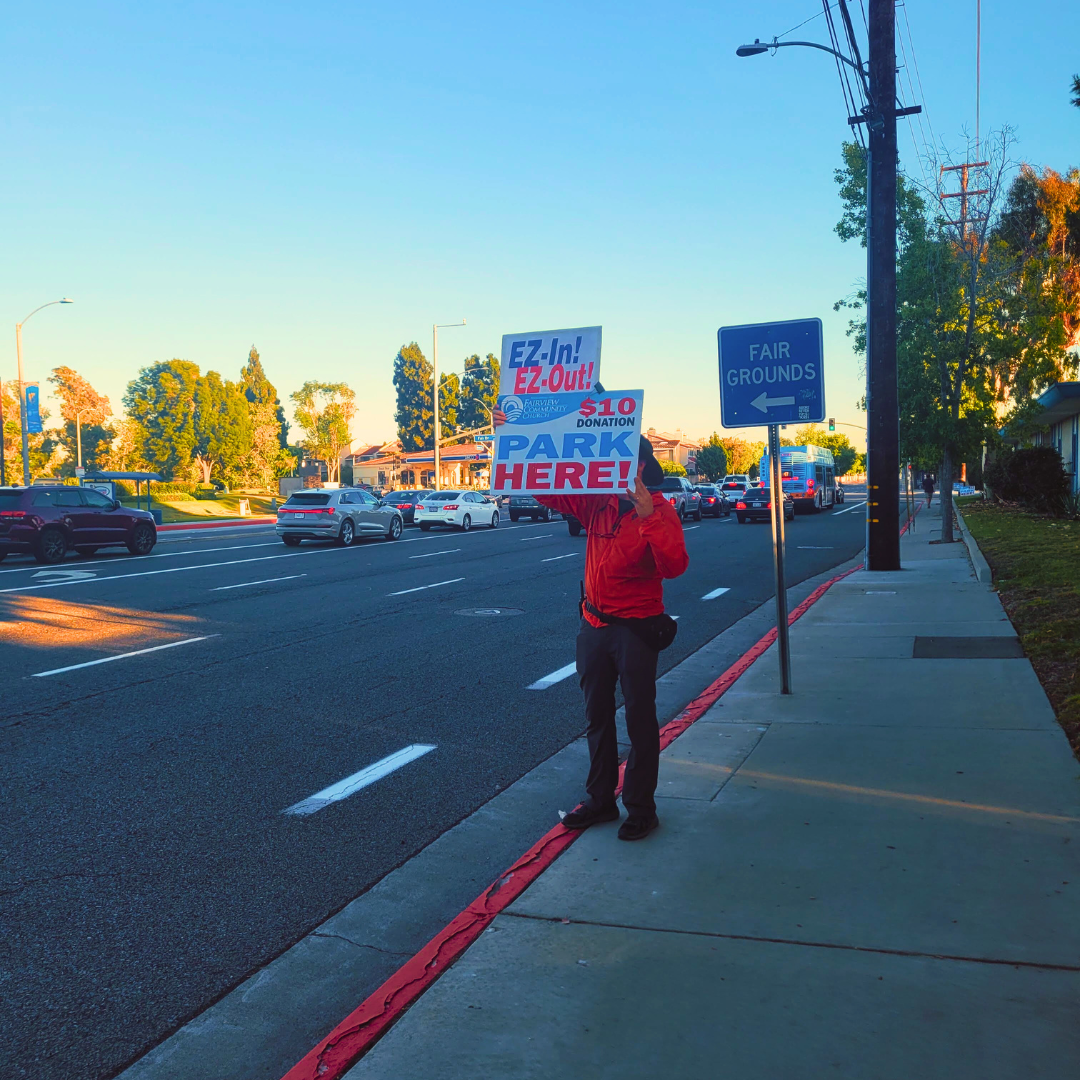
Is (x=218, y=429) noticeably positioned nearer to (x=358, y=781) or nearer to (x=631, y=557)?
(x=358, y=781)

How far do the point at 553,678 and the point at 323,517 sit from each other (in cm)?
1903

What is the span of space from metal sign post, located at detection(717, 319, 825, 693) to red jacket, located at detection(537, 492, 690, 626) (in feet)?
9.78

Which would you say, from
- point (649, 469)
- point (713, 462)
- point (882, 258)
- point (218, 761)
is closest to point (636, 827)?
point (649, 469)

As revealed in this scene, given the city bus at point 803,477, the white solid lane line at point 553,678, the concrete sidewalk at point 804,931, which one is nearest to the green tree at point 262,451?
the city bus at point 803,477

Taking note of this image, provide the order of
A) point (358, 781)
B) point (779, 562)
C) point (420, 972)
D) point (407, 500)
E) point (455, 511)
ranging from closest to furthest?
point (420, 972)
point (358, 781)
point (779, 562)
point (455, 511)
point (407, 500)

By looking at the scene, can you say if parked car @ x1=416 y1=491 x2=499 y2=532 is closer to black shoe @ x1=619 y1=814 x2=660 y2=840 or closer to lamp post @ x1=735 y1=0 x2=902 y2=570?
lamp post @ x1=735 y1=0 x2=902 y2=570

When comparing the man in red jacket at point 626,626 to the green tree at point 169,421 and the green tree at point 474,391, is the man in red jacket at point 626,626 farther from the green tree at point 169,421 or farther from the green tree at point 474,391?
the green tree at point 474,391

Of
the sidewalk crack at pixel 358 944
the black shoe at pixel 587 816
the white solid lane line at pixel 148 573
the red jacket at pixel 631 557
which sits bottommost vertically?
the sidewalk crack at pixel 358 944

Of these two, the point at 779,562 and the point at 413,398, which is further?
the point at 413,398

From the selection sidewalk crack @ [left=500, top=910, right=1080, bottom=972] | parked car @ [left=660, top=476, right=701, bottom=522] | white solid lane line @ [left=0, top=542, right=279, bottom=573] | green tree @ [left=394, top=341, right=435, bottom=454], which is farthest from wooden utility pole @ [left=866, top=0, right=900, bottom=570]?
green tree @ [left=394, top=341, right=435, bottom=454]

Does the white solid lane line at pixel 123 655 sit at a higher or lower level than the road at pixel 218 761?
higher

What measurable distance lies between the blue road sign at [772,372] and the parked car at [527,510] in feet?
105

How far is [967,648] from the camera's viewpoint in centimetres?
923

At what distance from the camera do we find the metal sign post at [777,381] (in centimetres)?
754
